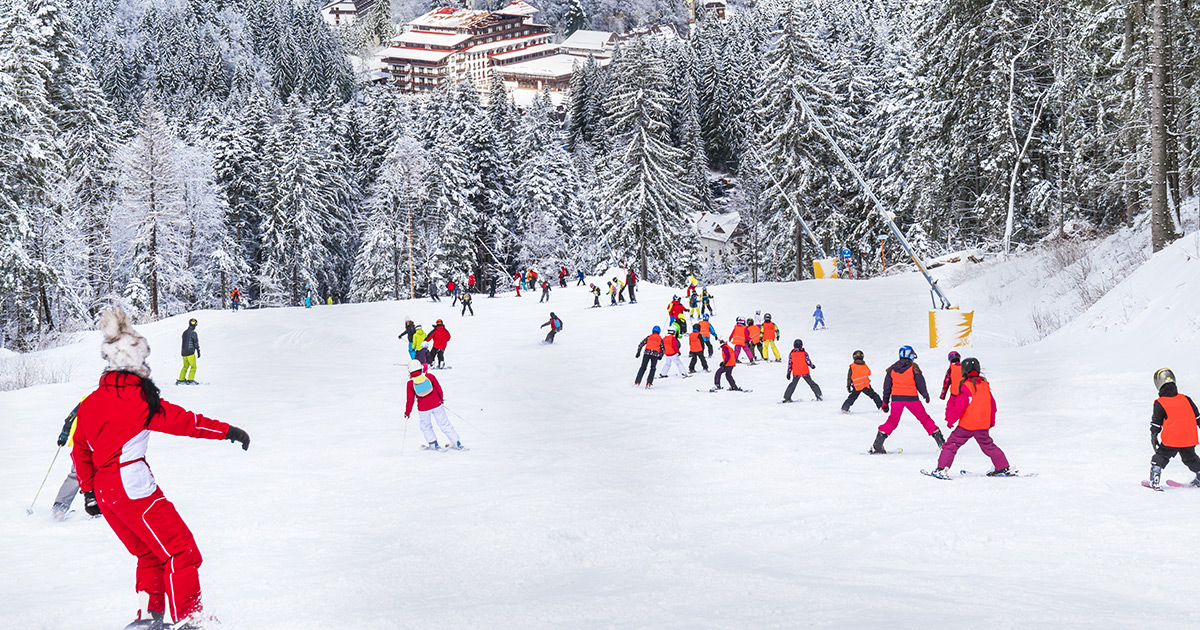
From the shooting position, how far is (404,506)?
9.15 meters

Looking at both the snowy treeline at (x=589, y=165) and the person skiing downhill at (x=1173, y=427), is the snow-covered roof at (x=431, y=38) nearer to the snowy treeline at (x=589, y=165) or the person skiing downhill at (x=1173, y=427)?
the snowy treeline at (x=589, y=165)

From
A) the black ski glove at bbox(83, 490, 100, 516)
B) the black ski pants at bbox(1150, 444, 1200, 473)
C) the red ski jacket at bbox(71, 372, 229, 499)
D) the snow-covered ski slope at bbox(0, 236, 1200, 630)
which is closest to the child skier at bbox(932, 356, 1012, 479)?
the snow-covered ski slope at bbox(0, 236, 1200, 630)

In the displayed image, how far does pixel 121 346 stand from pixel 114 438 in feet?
1.61

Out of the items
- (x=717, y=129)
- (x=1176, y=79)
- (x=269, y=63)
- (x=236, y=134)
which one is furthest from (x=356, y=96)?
(x=1176, y=79)

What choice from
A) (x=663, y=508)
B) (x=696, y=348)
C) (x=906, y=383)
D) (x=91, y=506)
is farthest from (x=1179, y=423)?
(x=696, y=348)

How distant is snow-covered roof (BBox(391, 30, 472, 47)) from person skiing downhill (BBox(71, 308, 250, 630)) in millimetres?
158516

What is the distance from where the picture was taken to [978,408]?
9.56m

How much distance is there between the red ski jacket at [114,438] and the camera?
482cm

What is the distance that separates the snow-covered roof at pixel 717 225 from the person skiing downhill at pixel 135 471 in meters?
89.1

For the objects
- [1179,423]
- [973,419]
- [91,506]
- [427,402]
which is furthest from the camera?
[427,402]

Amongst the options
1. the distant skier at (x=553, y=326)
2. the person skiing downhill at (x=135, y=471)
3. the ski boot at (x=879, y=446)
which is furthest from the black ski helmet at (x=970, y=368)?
the distant skier at (x=553, y=326)

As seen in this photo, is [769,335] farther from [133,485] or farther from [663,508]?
[133,485]

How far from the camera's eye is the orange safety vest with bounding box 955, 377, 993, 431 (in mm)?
9539

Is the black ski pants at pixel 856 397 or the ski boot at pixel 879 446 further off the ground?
the black ski pants at pixel 856 397
